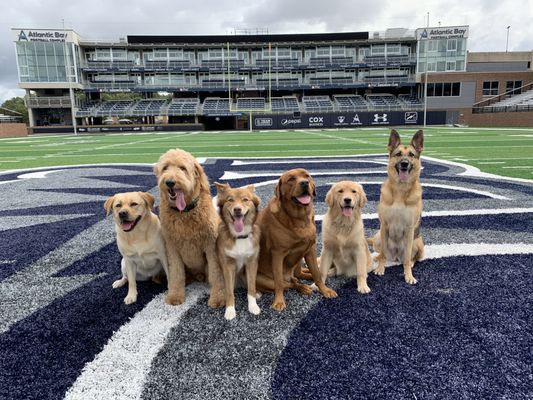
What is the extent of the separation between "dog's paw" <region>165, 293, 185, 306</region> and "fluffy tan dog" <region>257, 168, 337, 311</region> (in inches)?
36.0

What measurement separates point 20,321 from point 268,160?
12212mm

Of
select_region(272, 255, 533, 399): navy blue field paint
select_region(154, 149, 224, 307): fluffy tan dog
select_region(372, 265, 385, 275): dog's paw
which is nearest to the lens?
select_region(272, 255, 533, 399): navy blue field paint

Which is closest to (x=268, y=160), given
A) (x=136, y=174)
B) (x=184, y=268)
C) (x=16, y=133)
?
(x=136, y=174)

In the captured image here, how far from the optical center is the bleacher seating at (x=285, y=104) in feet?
197

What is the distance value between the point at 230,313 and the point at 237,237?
684mm

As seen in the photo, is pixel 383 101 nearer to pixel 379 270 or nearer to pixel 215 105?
pixel 215 105

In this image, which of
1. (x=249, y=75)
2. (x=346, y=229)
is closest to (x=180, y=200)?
(x=346, y=229)

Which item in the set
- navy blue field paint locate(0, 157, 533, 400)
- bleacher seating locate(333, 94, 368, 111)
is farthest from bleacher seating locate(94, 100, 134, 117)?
navy blue field paint locate(0, 157, 533, 400)

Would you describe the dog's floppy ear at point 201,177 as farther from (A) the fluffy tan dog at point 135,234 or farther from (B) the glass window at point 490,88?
(B) the glass window at point 490,88

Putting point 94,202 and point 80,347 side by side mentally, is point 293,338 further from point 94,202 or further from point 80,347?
point 94,202

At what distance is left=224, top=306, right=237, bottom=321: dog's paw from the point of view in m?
3.26

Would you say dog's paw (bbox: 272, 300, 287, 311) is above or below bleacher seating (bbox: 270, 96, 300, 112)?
below

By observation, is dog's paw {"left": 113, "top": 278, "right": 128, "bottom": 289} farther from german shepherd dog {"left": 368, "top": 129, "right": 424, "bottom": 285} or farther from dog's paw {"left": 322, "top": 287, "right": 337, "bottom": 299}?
german shepherd dog {"left": 368, "top": 129, "right": 424, "bottom": 285}

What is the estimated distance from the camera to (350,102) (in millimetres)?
61406
